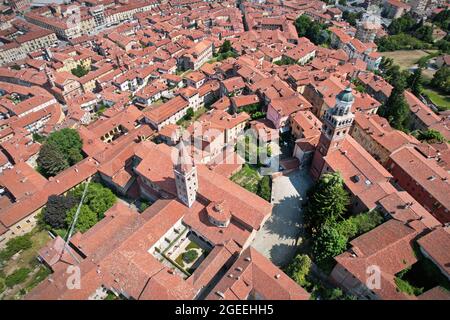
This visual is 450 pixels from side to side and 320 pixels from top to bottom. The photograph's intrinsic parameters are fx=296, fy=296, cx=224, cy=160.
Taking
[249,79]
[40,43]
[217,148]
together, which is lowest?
[40,43]

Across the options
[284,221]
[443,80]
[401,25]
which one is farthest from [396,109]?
[401,25]

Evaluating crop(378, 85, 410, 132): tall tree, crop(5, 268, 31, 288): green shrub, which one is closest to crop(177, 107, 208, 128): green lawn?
crop(5, 268, 31, 288): green shrub

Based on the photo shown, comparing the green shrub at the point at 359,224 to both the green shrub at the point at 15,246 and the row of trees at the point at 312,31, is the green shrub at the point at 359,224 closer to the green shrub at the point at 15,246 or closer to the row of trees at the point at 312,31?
the green shrub at the point at 15,246

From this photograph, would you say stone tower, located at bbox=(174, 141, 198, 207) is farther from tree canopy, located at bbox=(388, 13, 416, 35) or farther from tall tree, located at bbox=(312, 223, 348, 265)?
tree canopy, located at bbox=(388, 13, 416, 35)

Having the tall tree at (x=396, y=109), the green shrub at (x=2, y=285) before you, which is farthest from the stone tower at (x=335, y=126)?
the green shrub at (x=2, y=285)

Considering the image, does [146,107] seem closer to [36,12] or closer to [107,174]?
[107,174]
